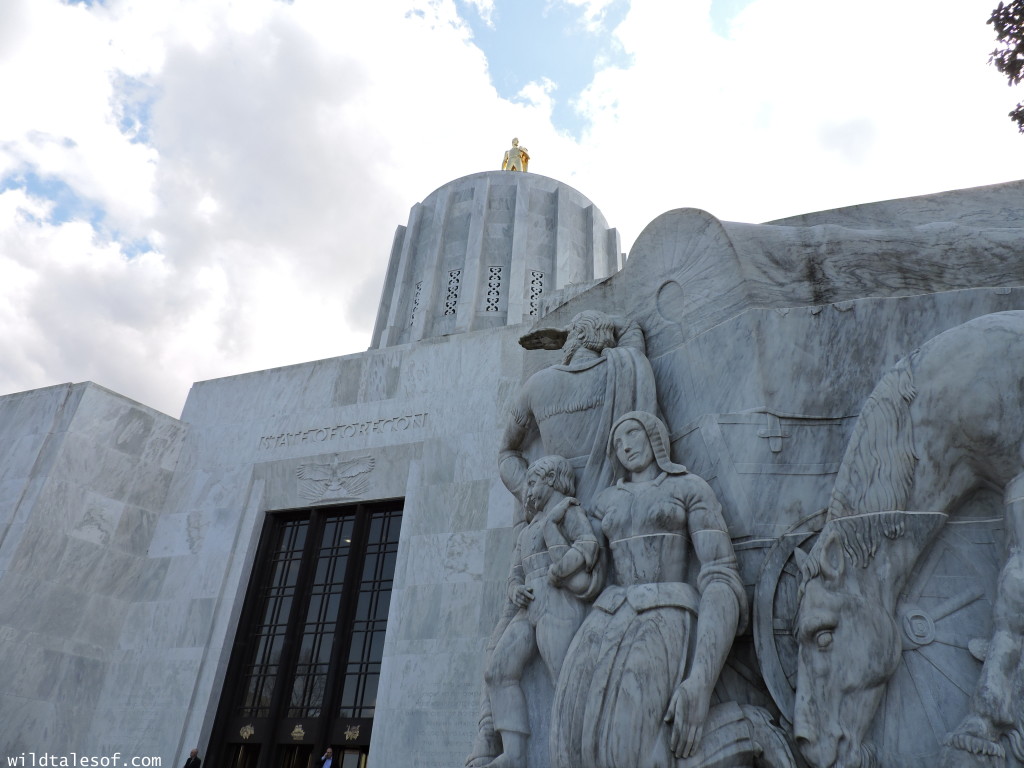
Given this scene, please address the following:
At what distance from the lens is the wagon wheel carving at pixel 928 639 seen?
3916 mm

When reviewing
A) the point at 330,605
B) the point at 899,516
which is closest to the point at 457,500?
the point at 330,605

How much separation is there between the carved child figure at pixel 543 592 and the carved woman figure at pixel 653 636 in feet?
0.68

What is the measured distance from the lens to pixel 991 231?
548 centimetres

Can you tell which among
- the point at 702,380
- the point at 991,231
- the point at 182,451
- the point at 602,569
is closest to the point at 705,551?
the point at 602,569

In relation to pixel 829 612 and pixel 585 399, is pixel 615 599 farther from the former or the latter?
pixel 585 399

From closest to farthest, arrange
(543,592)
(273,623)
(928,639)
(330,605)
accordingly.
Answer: (928,639), (543,592), (330,605), (273,623)

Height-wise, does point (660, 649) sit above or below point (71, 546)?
below

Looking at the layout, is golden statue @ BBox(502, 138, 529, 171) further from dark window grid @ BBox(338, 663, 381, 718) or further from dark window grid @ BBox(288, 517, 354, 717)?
dark window grid @ BBox(338, 663, 381, 718)

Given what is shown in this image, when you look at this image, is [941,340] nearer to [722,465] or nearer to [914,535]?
[914,535]

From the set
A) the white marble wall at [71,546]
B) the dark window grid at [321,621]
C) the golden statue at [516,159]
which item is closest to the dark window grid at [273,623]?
the dark window grid at [321,621]

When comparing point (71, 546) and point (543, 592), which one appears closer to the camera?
point (543, 592)

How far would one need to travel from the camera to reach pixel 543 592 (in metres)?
5.13

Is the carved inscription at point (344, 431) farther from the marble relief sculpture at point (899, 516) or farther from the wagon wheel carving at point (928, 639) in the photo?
the marble relief sculpture at point (899, 516)

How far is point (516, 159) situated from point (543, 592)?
28.1 metres
